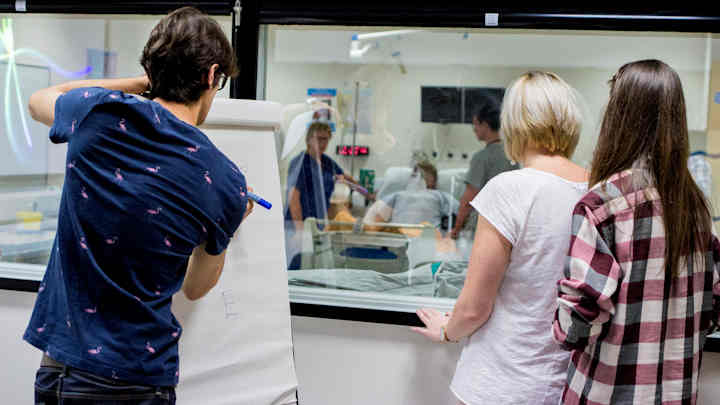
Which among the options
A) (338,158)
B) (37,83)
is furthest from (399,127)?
(37,83)

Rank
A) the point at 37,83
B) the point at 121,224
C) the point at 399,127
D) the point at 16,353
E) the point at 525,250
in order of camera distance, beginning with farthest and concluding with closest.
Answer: the point at 399,127
the point at 37,83
the point at 16,353
the point at 525,250
the point at 121,224

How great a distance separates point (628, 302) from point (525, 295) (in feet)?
0.80

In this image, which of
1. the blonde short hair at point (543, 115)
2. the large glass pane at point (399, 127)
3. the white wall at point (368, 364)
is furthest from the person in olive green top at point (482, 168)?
the blonde short hair at point (543, 115)

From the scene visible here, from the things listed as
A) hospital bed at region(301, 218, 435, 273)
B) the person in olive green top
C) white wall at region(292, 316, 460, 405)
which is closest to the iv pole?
the person in olive green top

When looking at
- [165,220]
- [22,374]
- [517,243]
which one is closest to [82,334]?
[165,220]

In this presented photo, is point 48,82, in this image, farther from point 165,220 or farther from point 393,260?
point 165,220

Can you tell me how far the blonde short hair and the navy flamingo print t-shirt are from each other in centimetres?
71

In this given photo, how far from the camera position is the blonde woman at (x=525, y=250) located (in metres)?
1.34

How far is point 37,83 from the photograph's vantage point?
3049 mm

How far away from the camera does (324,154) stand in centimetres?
351

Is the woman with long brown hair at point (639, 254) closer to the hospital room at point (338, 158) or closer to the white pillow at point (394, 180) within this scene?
the hospital room at point (338, 158)

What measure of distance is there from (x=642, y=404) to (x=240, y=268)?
100 cm

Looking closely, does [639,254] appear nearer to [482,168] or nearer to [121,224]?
[121,224]

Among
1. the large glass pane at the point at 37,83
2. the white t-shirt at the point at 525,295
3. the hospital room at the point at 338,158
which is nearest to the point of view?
the white t-shirt at the point at 525,295
